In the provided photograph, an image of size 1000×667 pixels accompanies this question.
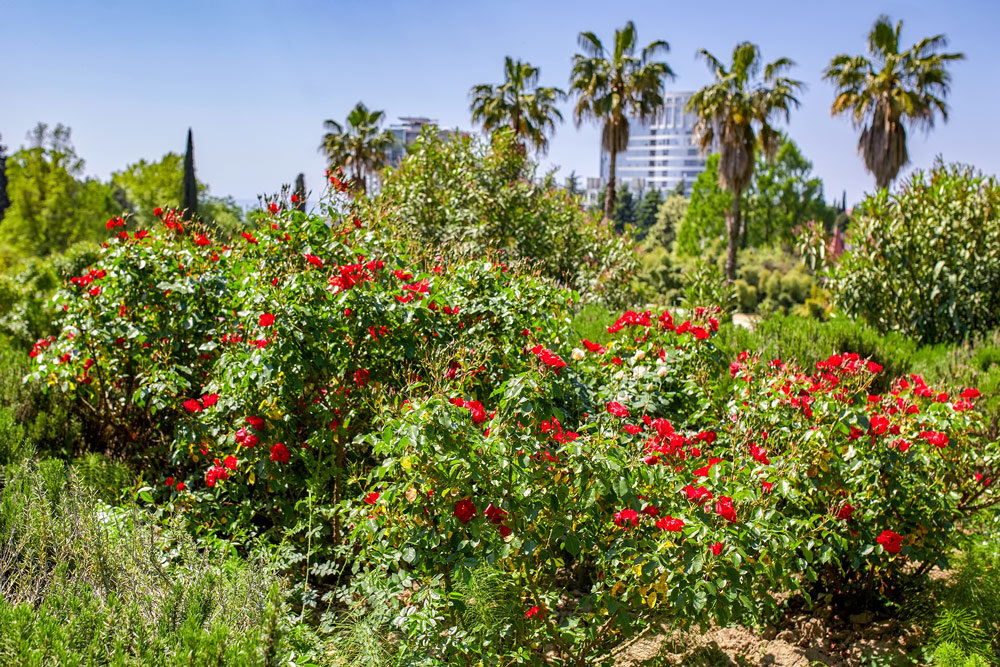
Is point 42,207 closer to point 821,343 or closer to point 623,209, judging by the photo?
point 821,343

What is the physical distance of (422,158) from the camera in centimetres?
941

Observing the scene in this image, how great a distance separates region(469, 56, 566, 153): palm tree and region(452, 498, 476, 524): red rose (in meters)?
18.3

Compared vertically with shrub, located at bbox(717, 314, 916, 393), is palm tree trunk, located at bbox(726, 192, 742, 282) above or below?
above

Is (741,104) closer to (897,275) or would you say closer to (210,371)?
(897,275)

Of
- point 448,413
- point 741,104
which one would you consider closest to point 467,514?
point 448,413

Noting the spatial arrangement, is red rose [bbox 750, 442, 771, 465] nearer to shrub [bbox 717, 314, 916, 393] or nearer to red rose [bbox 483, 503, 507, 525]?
red rose [bbox 483, 503, 507, 525]

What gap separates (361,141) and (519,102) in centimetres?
615

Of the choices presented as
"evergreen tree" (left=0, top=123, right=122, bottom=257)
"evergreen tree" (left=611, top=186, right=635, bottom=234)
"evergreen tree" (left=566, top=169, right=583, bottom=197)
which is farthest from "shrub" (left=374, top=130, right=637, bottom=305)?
"evergreen tree" (left=611, top=186, right=635, bottom=234)

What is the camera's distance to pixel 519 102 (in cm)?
1945

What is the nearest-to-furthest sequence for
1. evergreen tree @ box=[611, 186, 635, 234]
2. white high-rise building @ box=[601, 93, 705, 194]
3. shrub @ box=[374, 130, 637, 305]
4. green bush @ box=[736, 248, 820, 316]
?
shrub @ box=[374, 130, 637, 305]
green bush @ box=[736, 248, 820, 316]
evergreen tree @ box=[611, 186, 635, 234]
white high-rise building @ box=[601, 93, 705, 194]

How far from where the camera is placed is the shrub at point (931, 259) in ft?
20.4

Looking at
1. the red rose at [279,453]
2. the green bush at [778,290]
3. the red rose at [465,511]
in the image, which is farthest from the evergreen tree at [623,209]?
the red rose at [465,511]

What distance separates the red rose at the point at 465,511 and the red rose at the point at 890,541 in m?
1.80

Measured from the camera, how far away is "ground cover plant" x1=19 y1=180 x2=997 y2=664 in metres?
2.15
